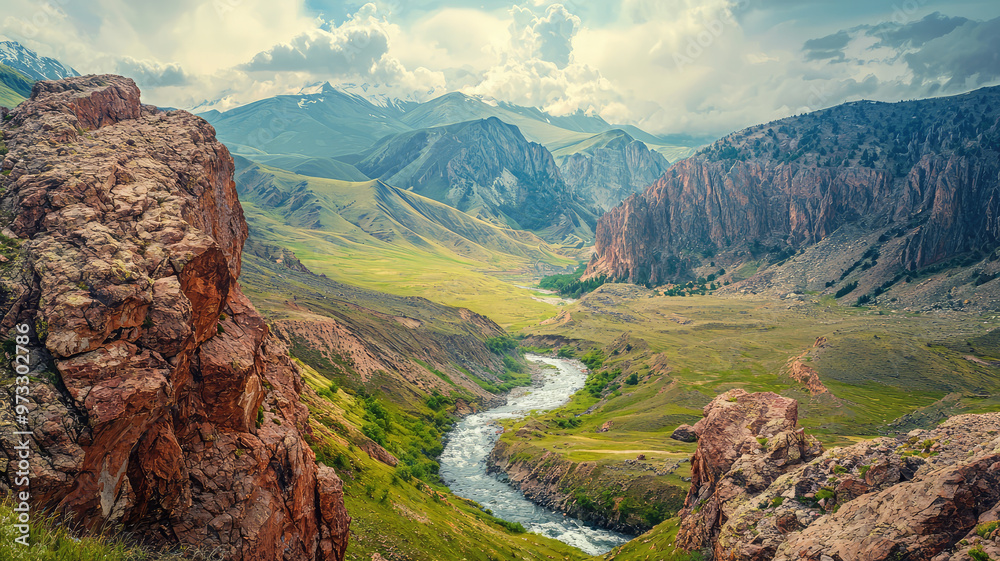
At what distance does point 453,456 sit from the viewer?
96062 millimetres

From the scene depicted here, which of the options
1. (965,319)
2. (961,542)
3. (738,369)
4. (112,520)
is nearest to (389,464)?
(112,520)

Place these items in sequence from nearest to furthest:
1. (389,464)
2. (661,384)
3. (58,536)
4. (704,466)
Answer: (58,536), (704,466), (389,464), (661,384)

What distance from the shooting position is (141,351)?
19766 mm

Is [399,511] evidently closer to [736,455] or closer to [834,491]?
[736,455]

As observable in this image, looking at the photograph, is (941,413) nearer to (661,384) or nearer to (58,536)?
(661,384)

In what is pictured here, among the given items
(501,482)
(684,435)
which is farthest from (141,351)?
(684,435)

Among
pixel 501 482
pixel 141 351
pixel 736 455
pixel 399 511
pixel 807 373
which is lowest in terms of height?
pixel 501 482

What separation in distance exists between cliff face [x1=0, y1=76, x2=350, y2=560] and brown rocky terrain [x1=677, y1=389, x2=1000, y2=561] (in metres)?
25.0

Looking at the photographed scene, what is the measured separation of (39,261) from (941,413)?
→ 115 metres

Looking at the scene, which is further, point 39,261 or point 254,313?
point 254,313

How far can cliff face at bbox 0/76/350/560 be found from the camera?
17.8 meters

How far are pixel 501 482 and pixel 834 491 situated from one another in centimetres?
6146

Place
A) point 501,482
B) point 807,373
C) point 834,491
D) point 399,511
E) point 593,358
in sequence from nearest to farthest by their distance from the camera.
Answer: point 834,491
point 399,511
point 501,482
point 807,373
point 593,358

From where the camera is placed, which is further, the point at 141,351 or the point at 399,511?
the point at 399,511
